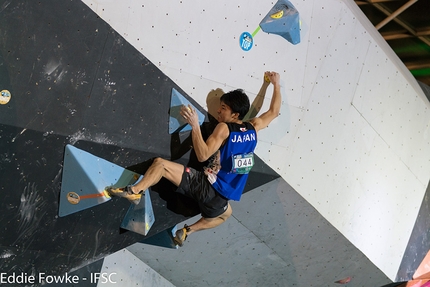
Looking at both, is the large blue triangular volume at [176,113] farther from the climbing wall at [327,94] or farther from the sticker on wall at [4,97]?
the sticker on wall at [4,97]

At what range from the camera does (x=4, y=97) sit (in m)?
2.74

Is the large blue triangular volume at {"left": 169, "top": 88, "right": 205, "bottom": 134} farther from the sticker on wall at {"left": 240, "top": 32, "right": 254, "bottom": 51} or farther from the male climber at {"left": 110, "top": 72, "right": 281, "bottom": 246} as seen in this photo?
the sticker on wall at {"left": 240, "top": 32, "right": 254, "bottom": 51}

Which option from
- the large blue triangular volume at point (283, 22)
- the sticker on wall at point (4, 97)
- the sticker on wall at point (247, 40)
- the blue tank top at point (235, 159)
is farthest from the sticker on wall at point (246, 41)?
the sticker on wall at point (4, 97)

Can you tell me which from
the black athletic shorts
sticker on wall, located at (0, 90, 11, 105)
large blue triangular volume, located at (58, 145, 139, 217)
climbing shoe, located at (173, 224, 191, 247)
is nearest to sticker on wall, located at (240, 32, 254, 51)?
the black athletic shorts

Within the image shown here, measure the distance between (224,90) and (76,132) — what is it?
0.98 m

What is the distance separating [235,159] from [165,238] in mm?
866

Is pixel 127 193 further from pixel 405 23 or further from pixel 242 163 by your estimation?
pixel 405 23

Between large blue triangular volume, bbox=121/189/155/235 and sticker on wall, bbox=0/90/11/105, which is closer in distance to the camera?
sticker on wall, bbox=0/90/11/105

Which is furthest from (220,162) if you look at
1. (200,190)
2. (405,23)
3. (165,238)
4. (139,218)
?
(405,23)

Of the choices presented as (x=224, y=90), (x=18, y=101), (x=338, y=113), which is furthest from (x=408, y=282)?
(x=18, y=101)

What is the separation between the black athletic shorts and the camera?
334cm

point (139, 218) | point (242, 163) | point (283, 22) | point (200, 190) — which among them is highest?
point (283, 22)

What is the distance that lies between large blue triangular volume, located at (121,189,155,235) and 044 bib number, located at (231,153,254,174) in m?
0.55

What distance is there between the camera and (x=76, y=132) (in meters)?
2.98
